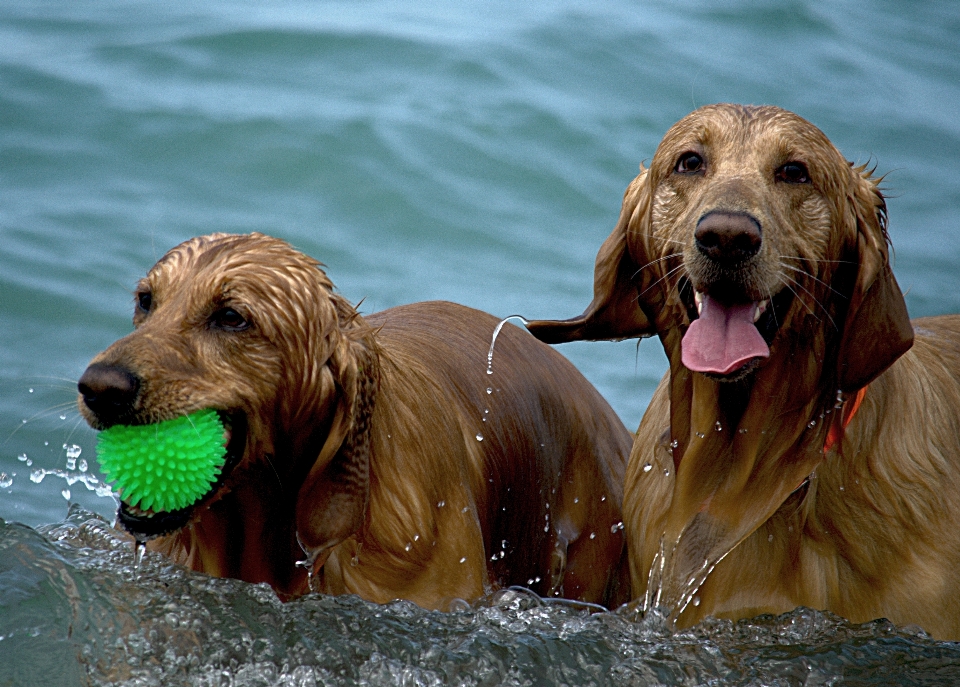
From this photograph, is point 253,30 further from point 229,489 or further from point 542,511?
point 229,489

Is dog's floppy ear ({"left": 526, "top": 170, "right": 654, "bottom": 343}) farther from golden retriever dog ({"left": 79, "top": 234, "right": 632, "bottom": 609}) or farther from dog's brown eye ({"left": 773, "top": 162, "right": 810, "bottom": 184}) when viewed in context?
dog's brown eye ({"left": 773, "top": 162, "right": 810, "bottom": 184})

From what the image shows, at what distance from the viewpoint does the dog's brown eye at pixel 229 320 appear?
12.7 ft

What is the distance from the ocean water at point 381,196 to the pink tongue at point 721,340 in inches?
36.1

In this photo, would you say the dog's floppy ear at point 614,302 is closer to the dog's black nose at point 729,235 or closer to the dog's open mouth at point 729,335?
the dog's open mouth at point 729,335

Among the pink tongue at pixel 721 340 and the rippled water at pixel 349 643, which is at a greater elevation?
the pink tongue at pixel 721 340

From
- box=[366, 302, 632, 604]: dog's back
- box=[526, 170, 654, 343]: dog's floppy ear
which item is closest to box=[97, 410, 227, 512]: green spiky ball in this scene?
box=[366, 302, 632, 604]: dog's back

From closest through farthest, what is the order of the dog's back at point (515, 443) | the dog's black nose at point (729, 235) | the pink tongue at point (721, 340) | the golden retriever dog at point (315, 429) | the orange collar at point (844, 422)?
the golden retriever dog at point (315, 429) < the dog's black nose at point (729, 235) < the pink tongue at point (721, 340) < the orange collar at point (844, 422) < the dog's back at point (515, 443)

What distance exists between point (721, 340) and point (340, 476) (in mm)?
1260

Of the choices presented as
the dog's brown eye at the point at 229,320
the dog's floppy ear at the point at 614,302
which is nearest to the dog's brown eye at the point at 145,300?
Answer: the dog's brown eye at the point at 229,320

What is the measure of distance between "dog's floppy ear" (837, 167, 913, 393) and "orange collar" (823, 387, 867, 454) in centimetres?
7

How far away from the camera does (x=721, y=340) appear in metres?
4.17

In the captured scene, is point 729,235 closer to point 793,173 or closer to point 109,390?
point 793,173

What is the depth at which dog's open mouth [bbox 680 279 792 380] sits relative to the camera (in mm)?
4094

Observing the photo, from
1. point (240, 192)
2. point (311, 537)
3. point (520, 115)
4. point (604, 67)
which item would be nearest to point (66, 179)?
point (240, 192)
